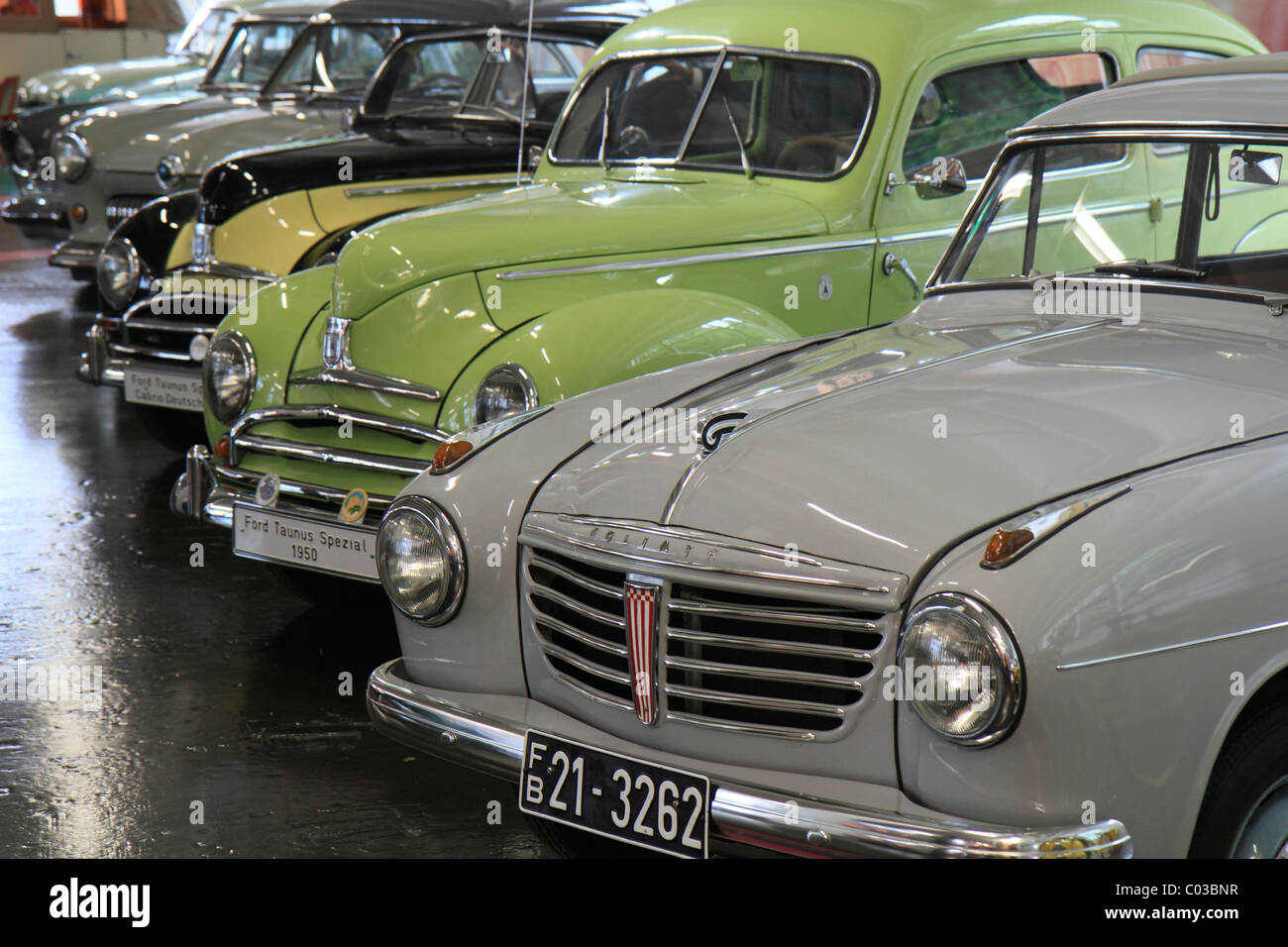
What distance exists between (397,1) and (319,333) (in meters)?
4.43

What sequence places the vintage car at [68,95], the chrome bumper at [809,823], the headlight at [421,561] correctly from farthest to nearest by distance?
the vintage car at [68,95] → the headlight at [421,561] → the chrome bumper at [809,823]

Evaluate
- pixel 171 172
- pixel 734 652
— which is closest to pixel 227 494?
pixel 734 652

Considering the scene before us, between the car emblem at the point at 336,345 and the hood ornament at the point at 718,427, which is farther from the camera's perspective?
the car emblem at the point at 336,345

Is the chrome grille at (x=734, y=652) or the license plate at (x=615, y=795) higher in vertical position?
the chrome grille at (x=734, y=652)

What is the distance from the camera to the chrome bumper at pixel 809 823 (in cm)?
225

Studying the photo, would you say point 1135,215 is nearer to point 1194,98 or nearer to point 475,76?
point 1194,98

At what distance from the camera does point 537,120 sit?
746 cm

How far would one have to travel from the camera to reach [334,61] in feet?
30.2

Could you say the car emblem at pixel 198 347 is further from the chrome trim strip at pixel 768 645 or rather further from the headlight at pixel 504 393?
the chrome trim strip at pixel 768 645

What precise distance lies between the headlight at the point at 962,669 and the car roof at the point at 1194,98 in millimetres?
1696

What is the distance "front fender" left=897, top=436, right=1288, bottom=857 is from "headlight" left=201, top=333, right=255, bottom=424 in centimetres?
329

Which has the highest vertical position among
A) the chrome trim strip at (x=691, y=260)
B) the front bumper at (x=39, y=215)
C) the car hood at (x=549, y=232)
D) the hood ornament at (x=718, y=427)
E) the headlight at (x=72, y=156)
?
the headlight at (x=72, y=156)

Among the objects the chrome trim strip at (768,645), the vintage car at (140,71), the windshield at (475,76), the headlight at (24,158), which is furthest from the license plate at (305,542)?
the vintage car at (140,71)

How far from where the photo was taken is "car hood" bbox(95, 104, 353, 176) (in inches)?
337
